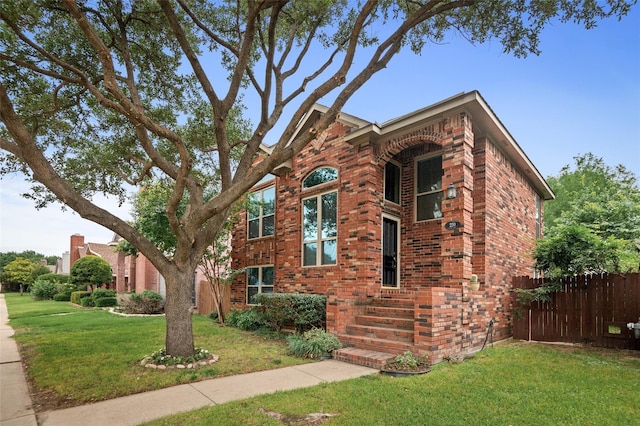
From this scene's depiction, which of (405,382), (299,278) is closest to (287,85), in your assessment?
(299,278)

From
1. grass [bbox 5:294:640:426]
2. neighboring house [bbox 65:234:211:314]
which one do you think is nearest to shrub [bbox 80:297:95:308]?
neighboring house [bbox 65:234:211:314]

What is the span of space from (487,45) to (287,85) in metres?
4.49

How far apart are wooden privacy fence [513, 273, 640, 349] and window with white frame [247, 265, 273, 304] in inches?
297

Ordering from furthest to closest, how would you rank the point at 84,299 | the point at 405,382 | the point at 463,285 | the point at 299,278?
1. the point at 84,299
2. the point at 299,278
3. the point at 463,285
4. the point at 405,382

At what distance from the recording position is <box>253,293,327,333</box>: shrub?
30.0ft

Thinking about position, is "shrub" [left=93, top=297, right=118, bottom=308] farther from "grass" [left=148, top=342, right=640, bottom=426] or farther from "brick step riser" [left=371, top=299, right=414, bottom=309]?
"grass" [left=148, top=342, right=640, bottom=426]

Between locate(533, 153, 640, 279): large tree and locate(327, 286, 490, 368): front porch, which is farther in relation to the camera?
locate(533, 153, 640, 279): large tree

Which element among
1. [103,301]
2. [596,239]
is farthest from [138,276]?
[596,239]

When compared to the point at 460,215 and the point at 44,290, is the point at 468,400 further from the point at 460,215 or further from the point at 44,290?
the point at 44,290

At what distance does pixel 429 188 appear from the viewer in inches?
396

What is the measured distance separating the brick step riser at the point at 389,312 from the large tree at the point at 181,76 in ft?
12.7

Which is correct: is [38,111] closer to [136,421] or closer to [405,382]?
[136,421]

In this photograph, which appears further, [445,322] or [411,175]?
[411,175]

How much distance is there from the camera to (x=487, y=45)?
26.1ft
